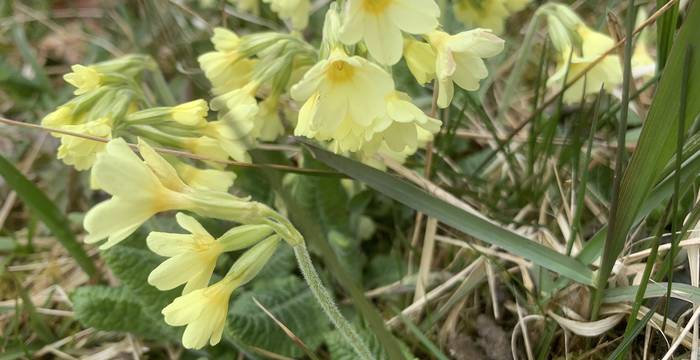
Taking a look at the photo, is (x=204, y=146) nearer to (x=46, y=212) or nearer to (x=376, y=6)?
(x=376, y=6)

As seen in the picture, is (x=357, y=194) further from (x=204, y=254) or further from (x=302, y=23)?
(x=204, y=254)

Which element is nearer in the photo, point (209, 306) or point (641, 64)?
point (209, 306)

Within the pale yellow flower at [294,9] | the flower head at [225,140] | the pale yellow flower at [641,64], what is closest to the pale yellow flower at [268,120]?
the flower head at [225,140]

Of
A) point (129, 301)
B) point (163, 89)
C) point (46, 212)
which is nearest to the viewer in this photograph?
point (129, 301)

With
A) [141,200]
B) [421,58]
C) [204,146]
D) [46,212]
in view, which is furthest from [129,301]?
[421,58]

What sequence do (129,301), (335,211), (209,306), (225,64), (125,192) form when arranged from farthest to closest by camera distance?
(335,211) → (129,301) → (225,64) → (209,306) → (125,192)

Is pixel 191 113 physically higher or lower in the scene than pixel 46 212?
higher

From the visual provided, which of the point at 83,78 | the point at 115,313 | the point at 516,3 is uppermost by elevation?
the point at 516,3
